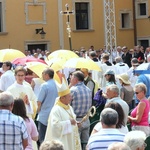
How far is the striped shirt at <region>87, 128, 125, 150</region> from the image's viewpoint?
6.97 metres

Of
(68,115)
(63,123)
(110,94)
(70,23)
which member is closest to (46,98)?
(110,94)

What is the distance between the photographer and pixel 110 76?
493 inches

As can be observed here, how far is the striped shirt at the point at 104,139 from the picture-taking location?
6.97m

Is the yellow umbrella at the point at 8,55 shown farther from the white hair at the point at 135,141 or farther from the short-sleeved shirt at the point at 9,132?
the white hair at the point at 135,141

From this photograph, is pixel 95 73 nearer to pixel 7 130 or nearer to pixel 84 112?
pixel 84 112

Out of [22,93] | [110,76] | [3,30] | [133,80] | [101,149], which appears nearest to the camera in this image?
[101,149]

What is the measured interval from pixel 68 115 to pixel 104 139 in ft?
6.66

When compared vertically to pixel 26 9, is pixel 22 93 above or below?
below

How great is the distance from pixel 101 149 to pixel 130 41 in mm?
29826

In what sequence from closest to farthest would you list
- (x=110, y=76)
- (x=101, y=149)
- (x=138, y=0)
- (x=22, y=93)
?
(x=101, y=149) < (x=22, y=93) < (x=110, y=76) < (x=138, y=0)

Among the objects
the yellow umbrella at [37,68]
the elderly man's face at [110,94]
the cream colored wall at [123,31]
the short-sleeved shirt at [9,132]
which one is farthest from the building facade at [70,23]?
the short-sleeved shirt at [9,132]

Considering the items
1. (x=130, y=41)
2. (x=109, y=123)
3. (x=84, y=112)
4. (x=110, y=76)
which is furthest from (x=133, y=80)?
(x=130, y=41)

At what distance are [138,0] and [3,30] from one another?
979 cm

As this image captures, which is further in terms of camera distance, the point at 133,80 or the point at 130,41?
the point at 130,41
